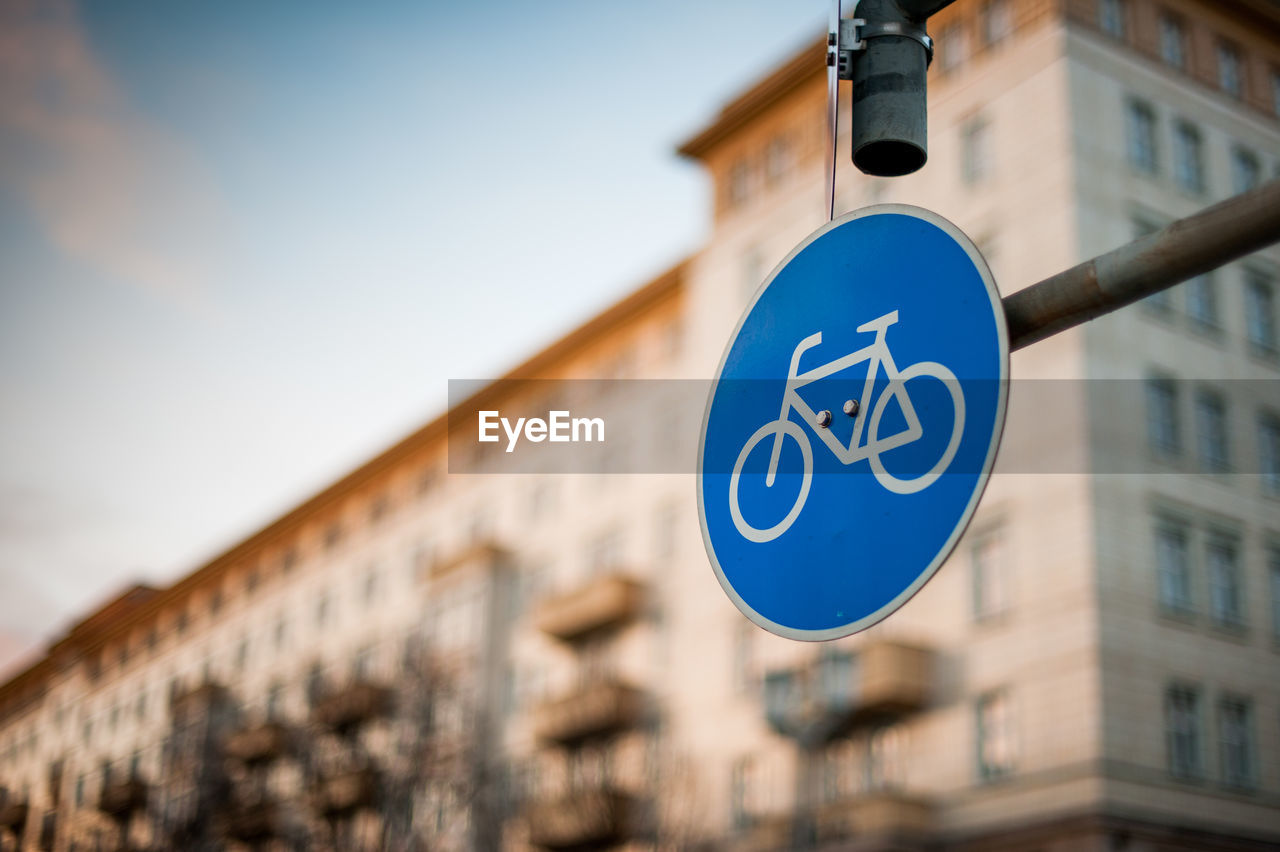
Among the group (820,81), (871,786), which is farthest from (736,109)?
(871,786)

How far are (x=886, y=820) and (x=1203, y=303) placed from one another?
1314 centimetres

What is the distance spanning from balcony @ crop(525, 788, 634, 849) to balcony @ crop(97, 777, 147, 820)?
91.6ft

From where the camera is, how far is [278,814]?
51906mm

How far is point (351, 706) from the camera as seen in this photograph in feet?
156

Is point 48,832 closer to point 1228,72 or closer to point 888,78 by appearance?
point 1228,72

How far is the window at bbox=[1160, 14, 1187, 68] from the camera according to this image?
119 ft

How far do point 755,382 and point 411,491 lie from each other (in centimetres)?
5344

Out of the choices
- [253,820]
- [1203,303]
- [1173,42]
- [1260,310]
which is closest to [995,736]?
[1203,303]

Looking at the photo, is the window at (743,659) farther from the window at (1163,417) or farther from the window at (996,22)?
the window at (996,22)

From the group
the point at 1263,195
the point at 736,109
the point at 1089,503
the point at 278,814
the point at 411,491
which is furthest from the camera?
the point at 411,491

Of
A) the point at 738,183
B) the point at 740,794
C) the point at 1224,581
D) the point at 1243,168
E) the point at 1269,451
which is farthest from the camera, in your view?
the point at 738,183

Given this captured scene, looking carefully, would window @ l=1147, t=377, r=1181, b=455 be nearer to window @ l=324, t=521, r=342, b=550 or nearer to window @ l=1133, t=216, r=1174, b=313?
window @ l=1133, t=216, r=1174, b=313

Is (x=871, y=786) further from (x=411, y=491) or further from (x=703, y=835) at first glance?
(x=411, y=491)

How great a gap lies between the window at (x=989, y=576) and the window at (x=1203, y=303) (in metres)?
6.84
